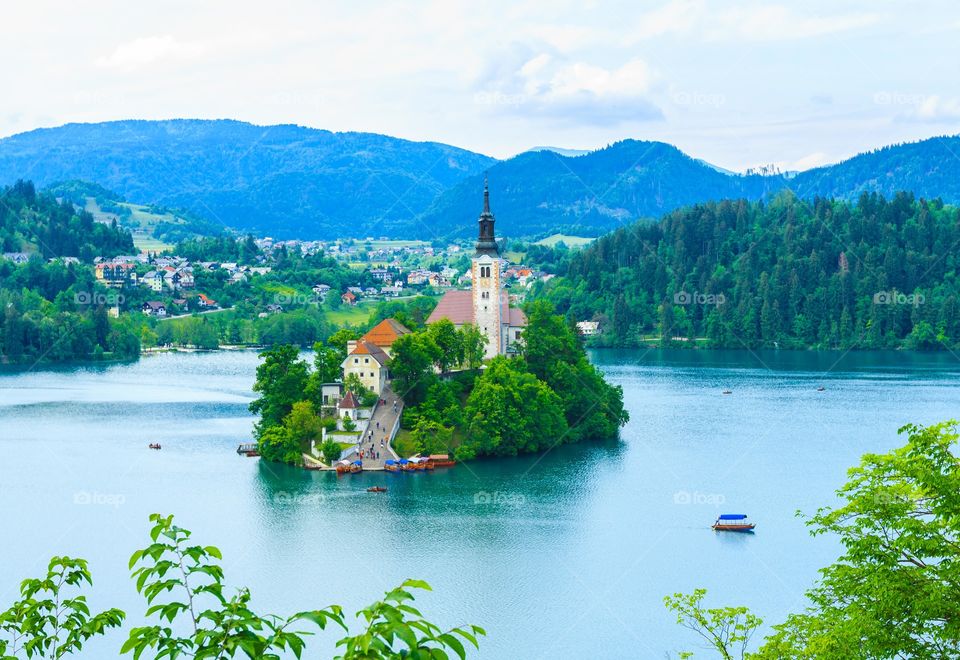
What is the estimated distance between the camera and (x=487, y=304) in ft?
196

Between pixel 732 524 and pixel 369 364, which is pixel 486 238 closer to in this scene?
pixel 369 364

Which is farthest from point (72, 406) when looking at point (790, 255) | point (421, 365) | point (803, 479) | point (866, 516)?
point (790, 255)

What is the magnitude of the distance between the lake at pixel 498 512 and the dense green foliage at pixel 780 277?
43680 mm

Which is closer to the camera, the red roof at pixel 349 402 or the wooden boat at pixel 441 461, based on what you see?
the wooden boat at pixel 441 461

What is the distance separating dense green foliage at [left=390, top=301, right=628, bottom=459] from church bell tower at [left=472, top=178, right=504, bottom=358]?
1529 mm

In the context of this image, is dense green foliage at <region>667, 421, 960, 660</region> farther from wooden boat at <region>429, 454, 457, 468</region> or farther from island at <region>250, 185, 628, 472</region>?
island at <region>250, 185, 628, 472</region>

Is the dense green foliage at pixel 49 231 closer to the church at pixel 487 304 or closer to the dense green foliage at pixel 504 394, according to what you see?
the church at pixel 487 304

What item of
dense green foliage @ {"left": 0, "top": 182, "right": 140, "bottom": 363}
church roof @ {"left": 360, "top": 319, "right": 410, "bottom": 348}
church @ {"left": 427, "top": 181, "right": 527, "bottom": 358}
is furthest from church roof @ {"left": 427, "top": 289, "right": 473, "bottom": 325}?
dense green foliage @ {"left": 0, "top": 182, "right": 140, "bottom": 363}

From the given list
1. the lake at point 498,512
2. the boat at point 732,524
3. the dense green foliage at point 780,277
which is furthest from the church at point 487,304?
the dense green foliage at point 780,277

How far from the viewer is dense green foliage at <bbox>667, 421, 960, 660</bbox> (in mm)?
12633

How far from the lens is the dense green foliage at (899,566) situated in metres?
12.6

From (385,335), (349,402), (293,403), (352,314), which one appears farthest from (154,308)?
(349,402)

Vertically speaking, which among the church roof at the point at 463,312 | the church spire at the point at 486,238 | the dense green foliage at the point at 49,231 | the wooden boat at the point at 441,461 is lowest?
the wooden boat at the point at 441,461

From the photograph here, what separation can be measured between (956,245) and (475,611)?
107 m
